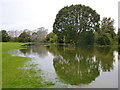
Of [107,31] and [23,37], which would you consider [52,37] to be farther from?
[107,31]

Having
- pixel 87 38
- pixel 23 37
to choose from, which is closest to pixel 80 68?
pixel 87 38

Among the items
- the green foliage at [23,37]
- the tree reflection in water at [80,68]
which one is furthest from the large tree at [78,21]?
the green foliage at [23,37]

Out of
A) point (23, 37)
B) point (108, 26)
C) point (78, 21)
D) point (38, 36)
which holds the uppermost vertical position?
point (78, 21)

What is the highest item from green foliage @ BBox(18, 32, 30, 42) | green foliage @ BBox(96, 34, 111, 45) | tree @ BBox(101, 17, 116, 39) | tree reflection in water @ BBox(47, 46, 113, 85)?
tree @ BBox(101, 17, 116, 39)

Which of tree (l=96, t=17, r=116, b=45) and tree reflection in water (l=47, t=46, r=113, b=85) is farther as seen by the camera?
tree (l=96, t=17, r=116, b=45)

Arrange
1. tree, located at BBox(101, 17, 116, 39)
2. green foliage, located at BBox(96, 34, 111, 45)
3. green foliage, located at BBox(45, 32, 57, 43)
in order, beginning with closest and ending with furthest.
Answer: green foliage, located at BBox(96, 34, 111, 45) → tree, located at BBox(101, 17, 116, 39) → green foliage, located at BBox(45, 32, 57, 43)

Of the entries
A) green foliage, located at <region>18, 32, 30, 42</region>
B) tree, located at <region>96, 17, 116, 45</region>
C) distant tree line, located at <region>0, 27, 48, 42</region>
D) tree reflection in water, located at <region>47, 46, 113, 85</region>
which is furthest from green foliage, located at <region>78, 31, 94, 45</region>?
green foliage, located at <region>18, 32, 30, 42</region>

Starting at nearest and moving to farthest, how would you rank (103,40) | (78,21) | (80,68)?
(80,68) < (103,40) < (78,21)

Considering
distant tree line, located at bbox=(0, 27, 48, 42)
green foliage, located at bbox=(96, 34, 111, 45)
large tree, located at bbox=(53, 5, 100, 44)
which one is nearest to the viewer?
green foliage, located at bbox=(96, 34, 111, 45)

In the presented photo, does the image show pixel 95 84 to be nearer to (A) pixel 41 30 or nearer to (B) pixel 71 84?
(B) pixel 71 84

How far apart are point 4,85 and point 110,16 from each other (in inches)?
1342

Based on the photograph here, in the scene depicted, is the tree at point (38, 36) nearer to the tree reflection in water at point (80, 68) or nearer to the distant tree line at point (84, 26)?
the distant tree line at point (84, 26)

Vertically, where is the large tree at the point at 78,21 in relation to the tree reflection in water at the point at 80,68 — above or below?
above

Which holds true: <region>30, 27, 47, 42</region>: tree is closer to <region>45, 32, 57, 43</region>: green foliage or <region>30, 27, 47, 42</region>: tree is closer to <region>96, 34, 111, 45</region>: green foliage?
<region>45, 32, 57, 43</region>: green foliage
